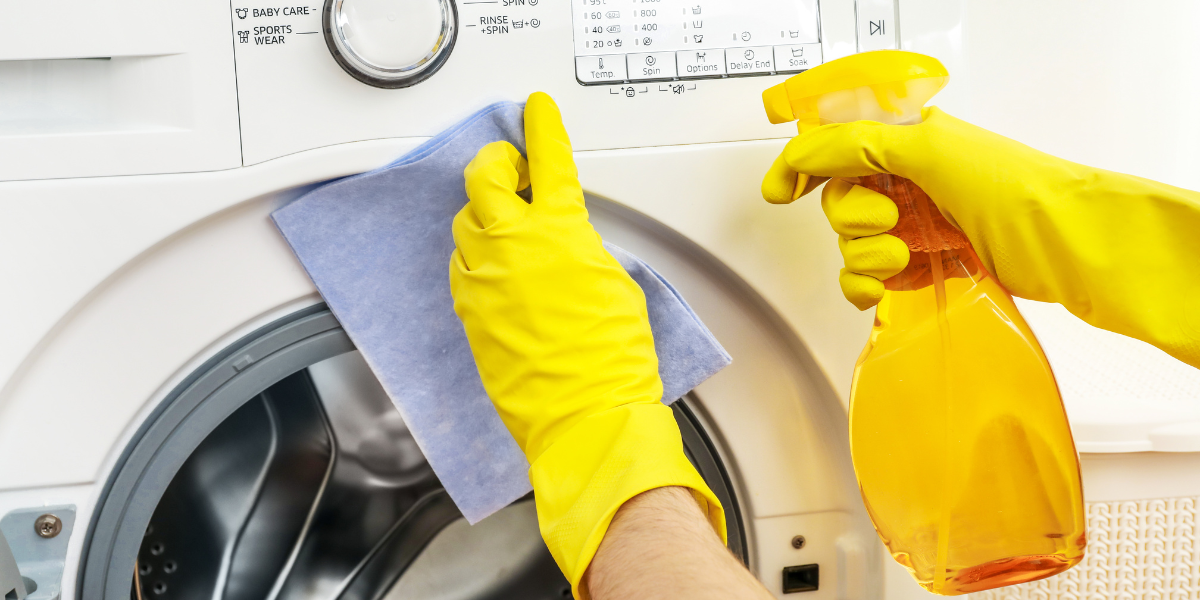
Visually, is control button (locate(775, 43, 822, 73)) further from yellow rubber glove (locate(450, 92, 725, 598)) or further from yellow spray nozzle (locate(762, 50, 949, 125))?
yellow rubber glove (locate(450, 92, 725, 598))

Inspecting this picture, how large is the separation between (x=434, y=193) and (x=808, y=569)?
495mm

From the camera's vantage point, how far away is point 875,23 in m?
0.61

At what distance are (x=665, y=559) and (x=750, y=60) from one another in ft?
1.31

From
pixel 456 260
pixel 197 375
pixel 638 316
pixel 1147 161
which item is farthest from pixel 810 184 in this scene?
pixel 1147 161

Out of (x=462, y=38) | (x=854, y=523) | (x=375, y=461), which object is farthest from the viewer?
(x=375, y=461)

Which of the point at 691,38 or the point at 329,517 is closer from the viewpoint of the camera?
the point at 691,38

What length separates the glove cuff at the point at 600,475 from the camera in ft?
1.72

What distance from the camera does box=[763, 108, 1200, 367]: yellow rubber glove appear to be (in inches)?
21.2

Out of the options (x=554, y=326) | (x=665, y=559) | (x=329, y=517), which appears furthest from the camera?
(x=329, y=517)

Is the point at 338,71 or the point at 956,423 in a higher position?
the point at 338,71

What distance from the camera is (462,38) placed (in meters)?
0.56

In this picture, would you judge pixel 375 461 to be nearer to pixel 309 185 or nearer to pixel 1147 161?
pixel 309 185

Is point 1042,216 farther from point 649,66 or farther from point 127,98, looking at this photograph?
point 127,98

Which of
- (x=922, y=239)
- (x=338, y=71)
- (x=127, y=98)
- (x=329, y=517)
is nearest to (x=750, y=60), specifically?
(x=922, y=239)
